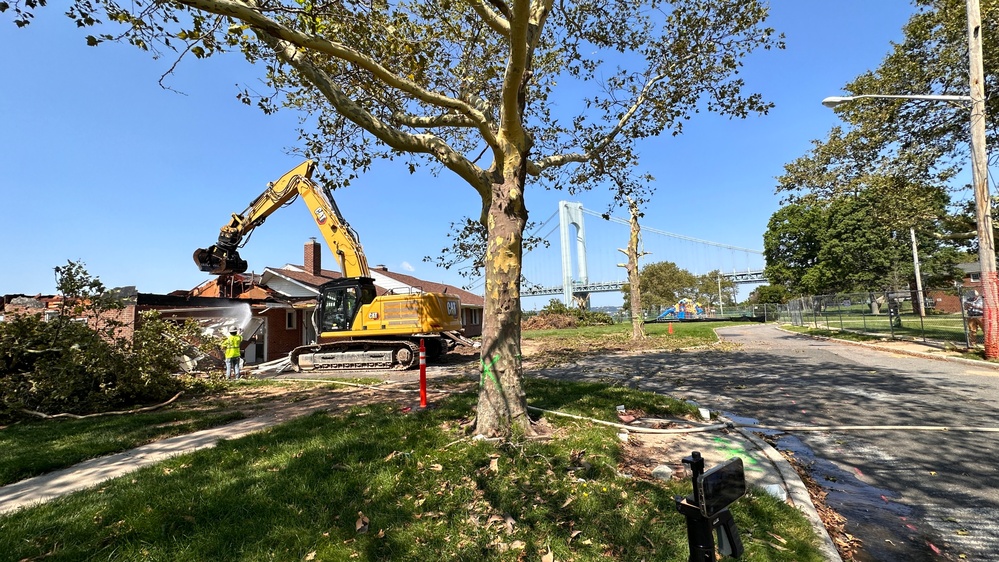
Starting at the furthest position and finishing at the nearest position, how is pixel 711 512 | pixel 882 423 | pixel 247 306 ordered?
pixel 247 306, pixel 882 423, pixel 711 512

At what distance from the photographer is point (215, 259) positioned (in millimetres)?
15391

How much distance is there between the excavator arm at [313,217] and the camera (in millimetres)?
14852

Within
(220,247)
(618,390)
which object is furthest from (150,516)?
(220,247)

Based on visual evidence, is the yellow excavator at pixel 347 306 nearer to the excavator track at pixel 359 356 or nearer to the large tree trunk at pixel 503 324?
the excavator track at pixel 359 356

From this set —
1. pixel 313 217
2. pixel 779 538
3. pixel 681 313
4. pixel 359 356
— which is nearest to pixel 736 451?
pixel 779 538

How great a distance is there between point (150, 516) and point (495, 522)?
253 cm

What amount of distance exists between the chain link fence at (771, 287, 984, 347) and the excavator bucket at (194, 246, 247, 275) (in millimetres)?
22992

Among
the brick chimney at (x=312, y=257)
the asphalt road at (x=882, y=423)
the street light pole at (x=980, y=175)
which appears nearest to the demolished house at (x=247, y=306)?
the brick chimney at (x=312, y=257)

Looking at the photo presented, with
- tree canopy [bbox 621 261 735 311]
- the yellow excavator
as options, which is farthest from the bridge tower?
the yellow excavator

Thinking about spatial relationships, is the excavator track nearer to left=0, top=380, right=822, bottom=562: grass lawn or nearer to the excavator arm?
the excavator arm

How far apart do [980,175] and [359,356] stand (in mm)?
17698

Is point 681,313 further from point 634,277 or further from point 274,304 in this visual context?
point 274,304

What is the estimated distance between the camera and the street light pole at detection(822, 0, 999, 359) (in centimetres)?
1114

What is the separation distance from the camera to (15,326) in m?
8.39
